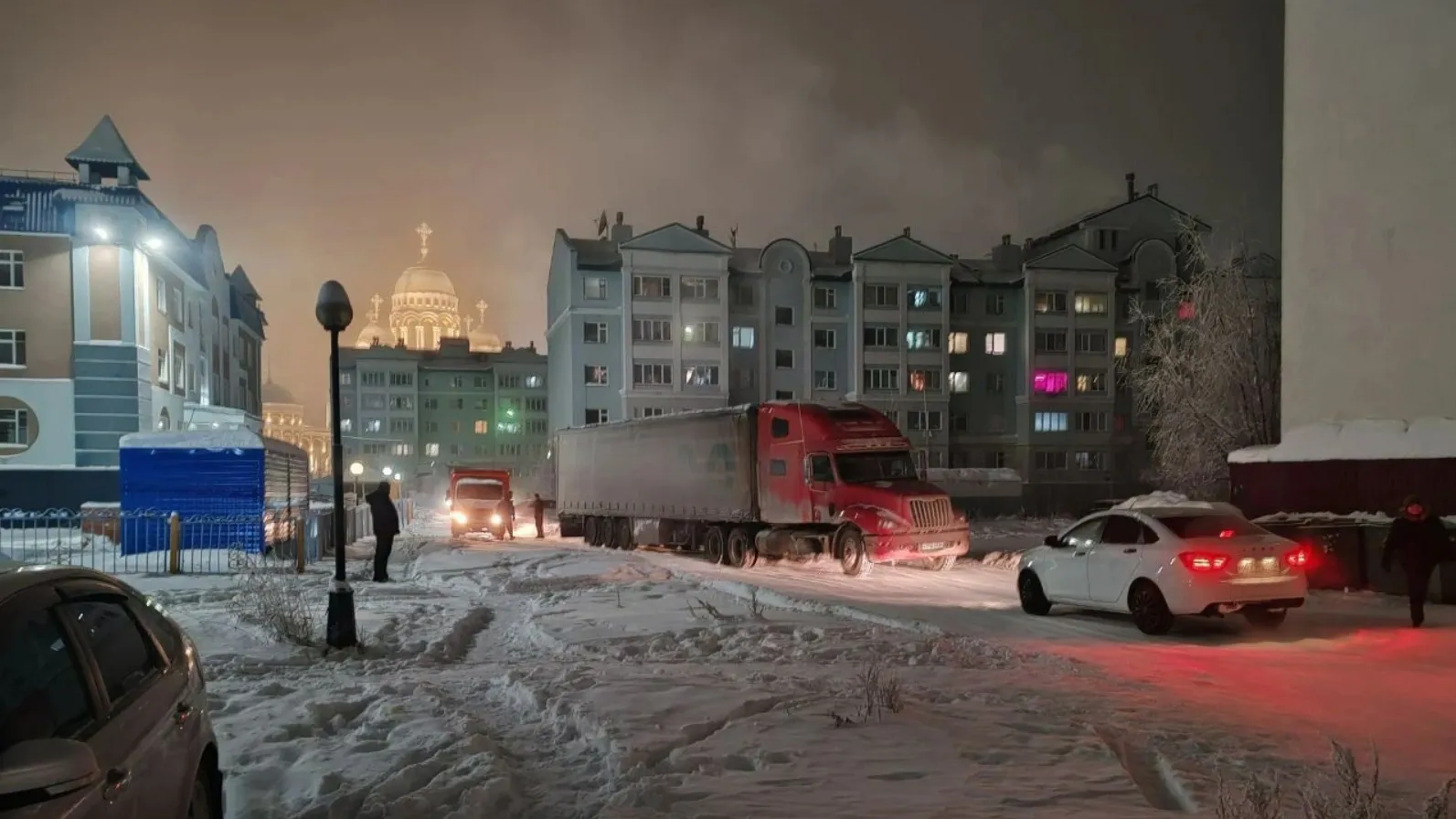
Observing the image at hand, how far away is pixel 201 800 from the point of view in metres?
4.65

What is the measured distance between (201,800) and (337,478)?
6570 mm

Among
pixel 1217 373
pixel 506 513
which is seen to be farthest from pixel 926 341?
pixel 506 513

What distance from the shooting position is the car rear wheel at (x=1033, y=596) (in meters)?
14.1

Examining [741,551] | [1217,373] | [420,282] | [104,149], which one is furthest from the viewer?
[420,282]

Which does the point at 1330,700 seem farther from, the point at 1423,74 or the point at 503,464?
the point at 503,464

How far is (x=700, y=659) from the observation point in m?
10.2

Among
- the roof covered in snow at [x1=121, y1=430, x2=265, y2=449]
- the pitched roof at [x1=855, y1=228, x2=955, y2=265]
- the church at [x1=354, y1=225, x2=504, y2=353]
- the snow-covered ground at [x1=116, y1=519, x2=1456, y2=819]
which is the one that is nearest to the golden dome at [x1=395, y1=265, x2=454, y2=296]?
the church at [x1=354, y1=225, x2=504, y2=353]

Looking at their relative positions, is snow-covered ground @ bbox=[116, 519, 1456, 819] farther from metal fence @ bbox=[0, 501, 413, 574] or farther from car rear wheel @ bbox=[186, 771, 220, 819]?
metal fence @ bbox=[0, 501, 413, 574]

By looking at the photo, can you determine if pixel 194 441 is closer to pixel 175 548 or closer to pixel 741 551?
pixel 175 548

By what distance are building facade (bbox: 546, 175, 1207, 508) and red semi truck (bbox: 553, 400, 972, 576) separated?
96.8 feet

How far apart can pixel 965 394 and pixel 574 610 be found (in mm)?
52029

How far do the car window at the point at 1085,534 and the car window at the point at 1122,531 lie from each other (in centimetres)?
13

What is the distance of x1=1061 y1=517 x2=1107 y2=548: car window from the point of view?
1338cm

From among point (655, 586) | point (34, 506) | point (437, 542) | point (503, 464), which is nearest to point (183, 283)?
point (34, 506)
